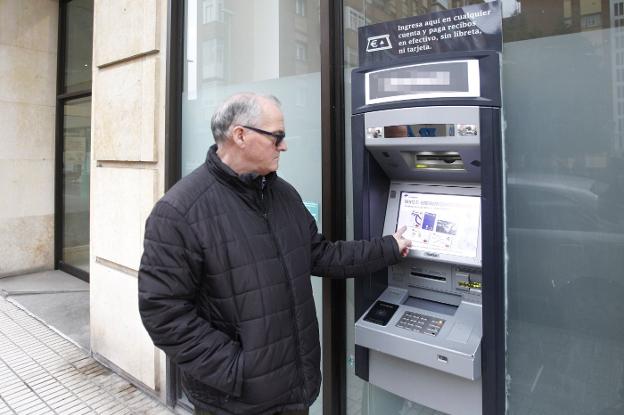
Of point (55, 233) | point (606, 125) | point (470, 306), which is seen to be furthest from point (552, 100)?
point (55, 233)

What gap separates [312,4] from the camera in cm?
268

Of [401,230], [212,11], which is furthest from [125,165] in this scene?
[401,230]

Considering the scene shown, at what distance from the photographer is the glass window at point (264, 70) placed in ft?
8.72

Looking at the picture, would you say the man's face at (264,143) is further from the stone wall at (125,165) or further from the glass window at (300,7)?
the stone wall at (125,165)

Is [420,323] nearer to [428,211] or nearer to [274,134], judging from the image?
[428,211]

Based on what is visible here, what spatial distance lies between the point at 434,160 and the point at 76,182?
20.1ft

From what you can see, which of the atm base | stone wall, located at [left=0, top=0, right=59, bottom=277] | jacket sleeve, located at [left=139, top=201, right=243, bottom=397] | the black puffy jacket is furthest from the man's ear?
stone wall, located at [left=0, top=0, right=59, bottom=277]

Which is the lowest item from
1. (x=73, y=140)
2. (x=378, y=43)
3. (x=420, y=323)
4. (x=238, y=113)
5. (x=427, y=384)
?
(x=427, y=384)

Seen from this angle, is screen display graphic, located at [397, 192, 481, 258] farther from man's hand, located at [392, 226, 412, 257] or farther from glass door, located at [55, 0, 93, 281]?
glass door, located at [55, 0, 93, 281]

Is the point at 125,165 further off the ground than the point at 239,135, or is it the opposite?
the point at 125,165

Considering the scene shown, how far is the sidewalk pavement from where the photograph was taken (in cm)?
321

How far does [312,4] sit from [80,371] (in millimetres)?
3360

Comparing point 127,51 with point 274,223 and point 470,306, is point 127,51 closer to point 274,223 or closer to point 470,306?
point 274,223

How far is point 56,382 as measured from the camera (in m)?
3.53
